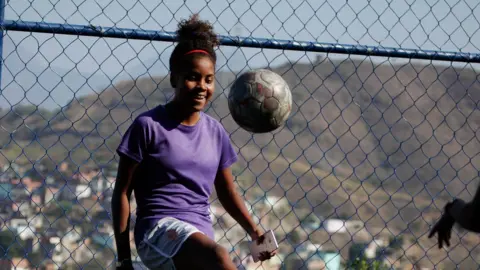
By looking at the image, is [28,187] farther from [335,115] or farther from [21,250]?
[335,115]

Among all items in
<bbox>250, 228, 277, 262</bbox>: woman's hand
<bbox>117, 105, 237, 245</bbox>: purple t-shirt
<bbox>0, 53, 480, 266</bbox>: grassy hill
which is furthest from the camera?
<bbox>0, 53, 480, 266</bbox>: grassy hill

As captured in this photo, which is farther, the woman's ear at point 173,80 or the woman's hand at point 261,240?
the woman's ear at point 173,80

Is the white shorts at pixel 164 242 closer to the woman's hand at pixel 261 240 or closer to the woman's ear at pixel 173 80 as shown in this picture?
the woman's hand at pixel 261 240

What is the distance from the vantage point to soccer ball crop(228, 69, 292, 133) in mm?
5238

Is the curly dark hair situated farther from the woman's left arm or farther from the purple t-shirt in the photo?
the woman's left arm

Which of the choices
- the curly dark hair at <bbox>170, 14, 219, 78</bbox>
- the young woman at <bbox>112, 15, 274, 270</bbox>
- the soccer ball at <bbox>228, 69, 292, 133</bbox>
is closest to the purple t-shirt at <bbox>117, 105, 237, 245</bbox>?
the young woman at <bbox>112, 15, 274, 270</bbox>

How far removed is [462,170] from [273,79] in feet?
5.63

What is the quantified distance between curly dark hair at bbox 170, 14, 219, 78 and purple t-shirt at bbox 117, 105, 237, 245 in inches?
10.2

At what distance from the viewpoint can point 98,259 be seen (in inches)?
227

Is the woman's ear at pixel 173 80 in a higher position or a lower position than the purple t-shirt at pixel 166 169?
higher

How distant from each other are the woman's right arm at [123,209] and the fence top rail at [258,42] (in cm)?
93

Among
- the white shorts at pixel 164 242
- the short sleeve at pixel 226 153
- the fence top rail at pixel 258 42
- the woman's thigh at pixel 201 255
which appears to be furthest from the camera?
the fence top rail at pixel 258 42

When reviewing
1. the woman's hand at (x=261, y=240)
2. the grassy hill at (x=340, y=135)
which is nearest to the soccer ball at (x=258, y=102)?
the grassy hill at (x=340, y=135)

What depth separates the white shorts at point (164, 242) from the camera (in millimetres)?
4621
